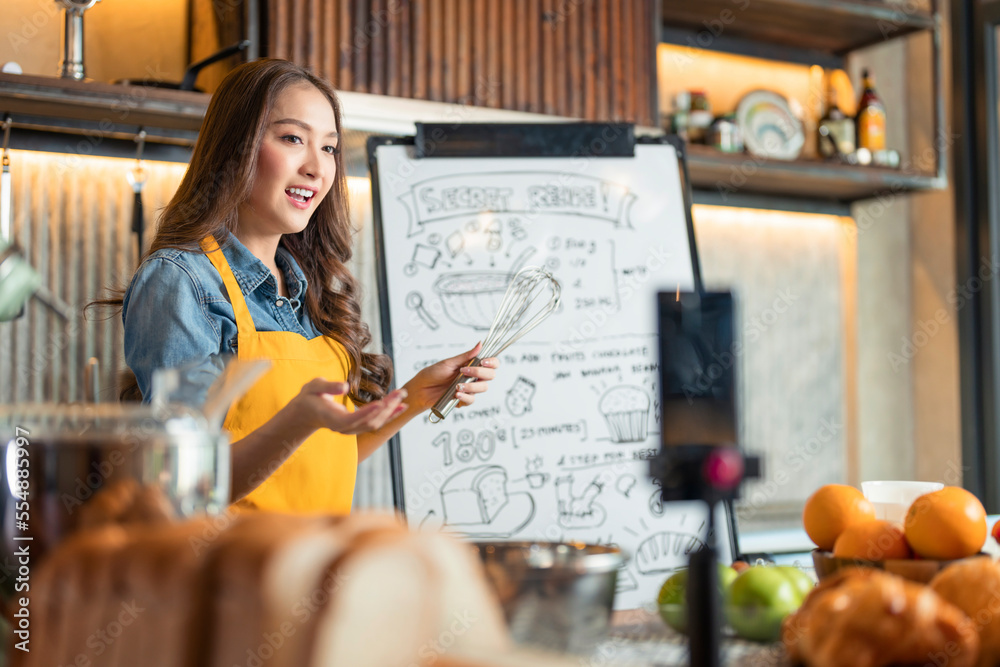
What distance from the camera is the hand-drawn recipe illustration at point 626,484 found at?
7.13 feet

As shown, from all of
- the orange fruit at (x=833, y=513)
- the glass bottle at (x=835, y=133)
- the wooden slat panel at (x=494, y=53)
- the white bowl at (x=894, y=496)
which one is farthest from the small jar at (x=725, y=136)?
the orange fruit at (x=833, y=513)

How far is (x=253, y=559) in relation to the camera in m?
0.51

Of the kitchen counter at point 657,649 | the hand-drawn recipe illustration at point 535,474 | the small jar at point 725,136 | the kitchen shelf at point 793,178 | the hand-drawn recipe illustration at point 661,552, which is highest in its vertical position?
the small jar at point 725,136

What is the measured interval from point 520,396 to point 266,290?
0.80 meters

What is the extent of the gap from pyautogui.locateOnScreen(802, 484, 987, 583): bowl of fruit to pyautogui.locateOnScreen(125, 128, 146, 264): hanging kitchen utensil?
1.80m

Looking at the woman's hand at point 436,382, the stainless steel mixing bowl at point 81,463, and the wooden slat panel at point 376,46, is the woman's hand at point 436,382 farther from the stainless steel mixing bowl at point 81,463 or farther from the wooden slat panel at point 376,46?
the wooden slat panel at point 376,46

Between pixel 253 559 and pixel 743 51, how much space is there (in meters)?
3.07

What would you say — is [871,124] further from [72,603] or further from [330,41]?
[72,603]

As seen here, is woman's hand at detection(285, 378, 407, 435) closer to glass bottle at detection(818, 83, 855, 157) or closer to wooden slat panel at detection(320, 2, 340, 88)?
wooden slat panel at detection(320, 2, 340, 88)

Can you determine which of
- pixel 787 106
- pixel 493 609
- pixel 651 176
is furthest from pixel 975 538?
pixel 787 106

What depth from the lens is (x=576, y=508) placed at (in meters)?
2.14

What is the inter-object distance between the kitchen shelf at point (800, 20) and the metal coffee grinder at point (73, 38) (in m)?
1.67

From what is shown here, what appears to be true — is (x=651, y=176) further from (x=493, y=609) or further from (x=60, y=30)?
(x=493, y=609)

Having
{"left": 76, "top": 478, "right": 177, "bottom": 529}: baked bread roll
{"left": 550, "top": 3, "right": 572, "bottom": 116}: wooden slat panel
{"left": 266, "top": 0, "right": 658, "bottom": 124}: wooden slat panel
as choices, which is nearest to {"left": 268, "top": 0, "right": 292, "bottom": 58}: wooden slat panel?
{"left": 266, "top": 0, "right": 658, "bottom": 124}: wooden slat panel
